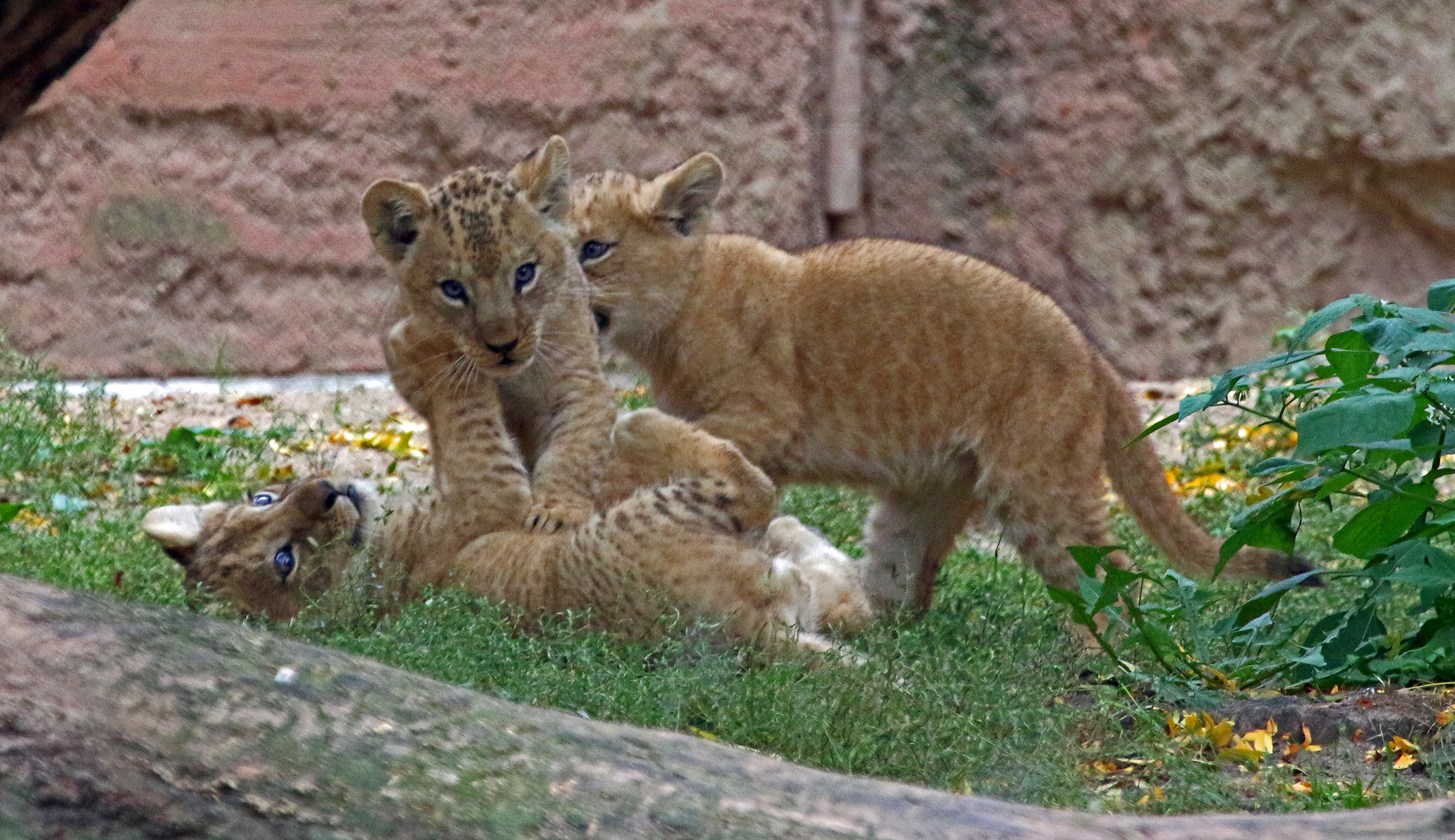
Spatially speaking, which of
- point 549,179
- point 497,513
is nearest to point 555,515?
point 497,513

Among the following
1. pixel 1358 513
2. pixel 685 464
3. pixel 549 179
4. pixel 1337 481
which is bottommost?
pixel 685 464

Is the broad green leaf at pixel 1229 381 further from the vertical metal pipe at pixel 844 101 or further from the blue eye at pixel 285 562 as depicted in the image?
the vertical metal pipe at pixel 844 101

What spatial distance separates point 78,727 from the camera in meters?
A: 2.45

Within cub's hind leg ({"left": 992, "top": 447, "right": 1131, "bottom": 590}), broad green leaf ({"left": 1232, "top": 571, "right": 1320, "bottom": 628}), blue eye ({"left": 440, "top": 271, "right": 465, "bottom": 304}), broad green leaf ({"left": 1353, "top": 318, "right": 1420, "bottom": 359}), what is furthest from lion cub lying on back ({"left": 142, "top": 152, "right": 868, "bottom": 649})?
broad green leaf ({"left": 1353, "top": 318, "right": 1420, "bottom": 359})

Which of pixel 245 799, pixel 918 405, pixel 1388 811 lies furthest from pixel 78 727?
pixel 918 405

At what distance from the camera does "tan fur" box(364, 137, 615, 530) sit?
5.09 meters

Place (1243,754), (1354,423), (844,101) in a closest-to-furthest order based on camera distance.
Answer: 1. (1354,423)
2. (1243,754)
3. (844,101)

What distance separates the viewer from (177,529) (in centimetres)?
500

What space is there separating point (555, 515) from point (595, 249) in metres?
1.08

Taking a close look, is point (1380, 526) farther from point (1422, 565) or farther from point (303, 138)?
point (303, 138)

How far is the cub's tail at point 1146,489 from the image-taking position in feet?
17.9

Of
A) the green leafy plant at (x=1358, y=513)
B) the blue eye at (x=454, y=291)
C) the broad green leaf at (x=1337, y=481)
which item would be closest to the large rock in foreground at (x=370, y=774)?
the green leafy plant at (x=1358, y=513)

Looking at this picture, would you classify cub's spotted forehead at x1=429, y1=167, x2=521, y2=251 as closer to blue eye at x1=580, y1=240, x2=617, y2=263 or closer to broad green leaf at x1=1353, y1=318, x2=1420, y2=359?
blue eye at x1=580, y1=240, x2=617, y2=263

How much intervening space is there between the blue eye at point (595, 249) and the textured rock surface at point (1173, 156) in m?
5.33
